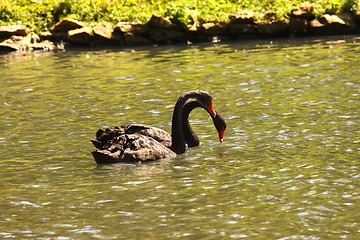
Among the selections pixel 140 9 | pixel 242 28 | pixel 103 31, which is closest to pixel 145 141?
pixel 242 28

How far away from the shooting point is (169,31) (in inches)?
1042

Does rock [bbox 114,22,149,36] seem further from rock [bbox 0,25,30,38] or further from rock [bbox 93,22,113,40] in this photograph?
rock [bbox 0,25,30,38]

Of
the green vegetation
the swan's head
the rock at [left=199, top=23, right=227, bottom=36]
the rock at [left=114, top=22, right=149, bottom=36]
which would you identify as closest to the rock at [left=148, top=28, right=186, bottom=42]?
the rock at [left=114, top=22, right=149, bottom=36]

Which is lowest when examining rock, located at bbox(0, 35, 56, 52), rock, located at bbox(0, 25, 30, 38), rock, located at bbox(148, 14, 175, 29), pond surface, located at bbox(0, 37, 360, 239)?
pond surface, located at bbox(0, 37, 360, 239)

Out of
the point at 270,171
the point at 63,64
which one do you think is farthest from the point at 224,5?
the point at 270,171

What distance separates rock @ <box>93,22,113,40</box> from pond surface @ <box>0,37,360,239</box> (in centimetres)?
619

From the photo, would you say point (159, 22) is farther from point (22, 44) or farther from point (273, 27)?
point (22, 44)

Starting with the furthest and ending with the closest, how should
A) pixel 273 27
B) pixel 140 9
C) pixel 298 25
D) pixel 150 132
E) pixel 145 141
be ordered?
pixel 140 9 < pixel 273 27 < pixel 298 25 < pixel 150 132 < pixel 145 141

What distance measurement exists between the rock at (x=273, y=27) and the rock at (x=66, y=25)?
696 centimetres

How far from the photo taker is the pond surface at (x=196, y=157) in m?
7.52

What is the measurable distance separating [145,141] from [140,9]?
18.7 m

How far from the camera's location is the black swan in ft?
34.0

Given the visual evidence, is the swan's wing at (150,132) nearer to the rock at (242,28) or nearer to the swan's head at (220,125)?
the swan's head at (220,125)

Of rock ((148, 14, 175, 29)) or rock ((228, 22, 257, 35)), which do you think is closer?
rock ((148, 14, 175, 29))
